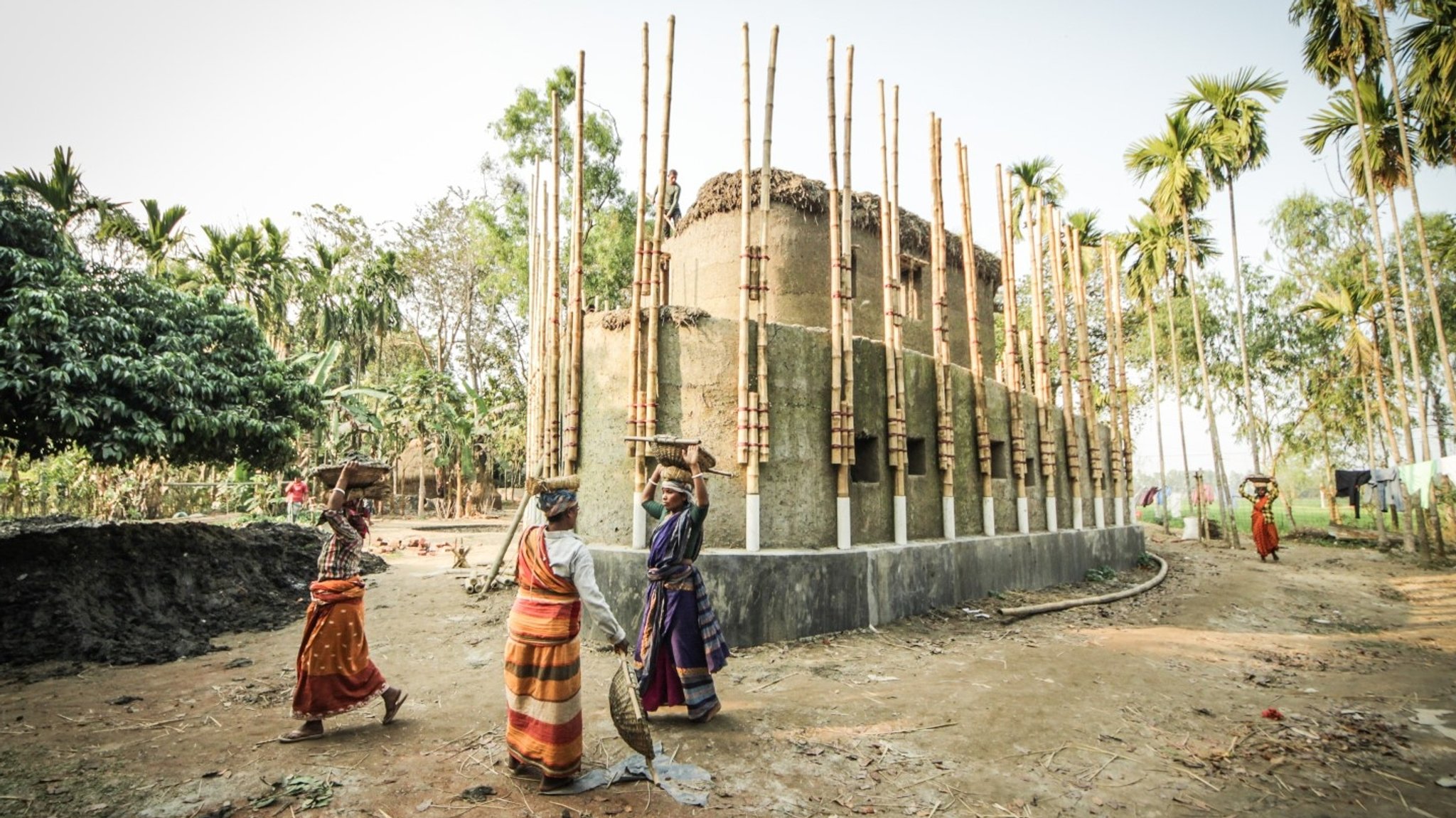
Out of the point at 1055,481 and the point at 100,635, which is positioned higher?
the point at 1055,481

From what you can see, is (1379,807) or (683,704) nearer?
(1379,807)

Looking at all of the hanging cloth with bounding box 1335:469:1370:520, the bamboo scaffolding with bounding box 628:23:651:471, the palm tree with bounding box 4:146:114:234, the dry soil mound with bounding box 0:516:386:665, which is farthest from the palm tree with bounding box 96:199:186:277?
the hanging cloth with bounding box 1335:469:1370:520

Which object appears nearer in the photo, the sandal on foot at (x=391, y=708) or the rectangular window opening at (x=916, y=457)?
the sandal on foot at (x=391, y=708)

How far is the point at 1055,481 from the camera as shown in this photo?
12.0 metres

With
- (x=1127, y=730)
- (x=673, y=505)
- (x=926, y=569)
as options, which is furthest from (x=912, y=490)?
(x=673, y=505)

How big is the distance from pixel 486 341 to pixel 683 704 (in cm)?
2786

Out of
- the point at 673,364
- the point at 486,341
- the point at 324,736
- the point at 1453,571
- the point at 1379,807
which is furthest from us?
the point at 486,341

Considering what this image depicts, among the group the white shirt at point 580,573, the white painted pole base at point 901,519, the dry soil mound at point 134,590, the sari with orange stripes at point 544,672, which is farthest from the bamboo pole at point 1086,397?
the dry soil mound at point 134,590

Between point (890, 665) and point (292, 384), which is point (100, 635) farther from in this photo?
point (890, 665)

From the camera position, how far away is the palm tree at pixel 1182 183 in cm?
1814

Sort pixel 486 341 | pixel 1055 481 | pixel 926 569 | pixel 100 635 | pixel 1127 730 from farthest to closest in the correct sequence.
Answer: pixel 486 341, pixel 1055 481, pixel 926 569, pixel 100 635, pixel 1127 730

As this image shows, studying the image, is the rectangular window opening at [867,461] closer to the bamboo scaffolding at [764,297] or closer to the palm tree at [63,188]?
the bamboo scaffolding at [764,297]

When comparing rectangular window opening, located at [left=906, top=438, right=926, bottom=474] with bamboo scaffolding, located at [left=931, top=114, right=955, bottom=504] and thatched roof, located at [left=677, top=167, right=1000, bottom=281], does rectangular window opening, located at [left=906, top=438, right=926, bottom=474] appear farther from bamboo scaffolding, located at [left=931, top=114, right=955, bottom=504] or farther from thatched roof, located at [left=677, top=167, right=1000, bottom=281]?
thatched roof, located at [left=677, top=167, right=1000, bottom=281]

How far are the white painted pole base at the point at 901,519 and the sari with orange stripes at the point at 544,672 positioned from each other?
5.35 meters
